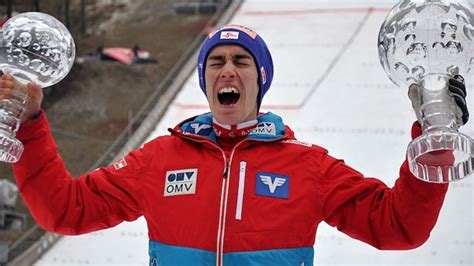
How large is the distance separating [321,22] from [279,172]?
321 inches

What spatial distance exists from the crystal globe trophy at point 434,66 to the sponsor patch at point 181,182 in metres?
0.53

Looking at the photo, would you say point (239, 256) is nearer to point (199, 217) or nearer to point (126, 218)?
point (199, 217)

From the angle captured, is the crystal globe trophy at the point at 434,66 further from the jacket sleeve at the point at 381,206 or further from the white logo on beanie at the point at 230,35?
the white logo on beanie at the point at 230,35

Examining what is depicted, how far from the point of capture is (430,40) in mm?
2014

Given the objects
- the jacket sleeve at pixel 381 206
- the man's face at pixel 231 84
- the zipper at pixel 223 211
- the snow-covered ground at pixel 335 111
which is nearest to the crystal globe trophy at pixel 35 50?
the man's face at pixel 231 84

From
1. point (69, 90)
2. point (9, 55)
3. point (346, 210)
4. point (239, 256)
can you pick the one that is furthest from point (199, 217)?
point (69, 90)

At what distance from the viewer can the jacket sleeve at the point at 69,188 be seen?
6.93 ft

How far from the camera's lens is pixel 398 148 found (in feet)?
20.9

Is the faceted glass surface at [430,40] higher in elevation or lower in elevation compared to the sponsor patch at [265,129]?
higher

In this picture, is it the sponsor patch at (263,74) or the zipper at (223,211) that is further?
the sponsor patch at (263,74)

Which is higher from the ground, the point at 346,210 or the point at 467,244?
the point at 346,210

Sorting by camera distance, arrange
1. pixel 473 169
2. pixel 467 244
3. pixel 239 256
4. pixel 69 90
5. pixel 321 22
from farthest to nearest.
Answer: pixel 321 22
pixel 69 90
pixel 467 244
pixel 239 256
pixel 473 169

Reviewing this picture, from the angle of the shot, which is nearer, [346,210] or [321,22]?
[346,210]

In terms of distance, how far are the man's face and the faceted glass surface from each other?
357 mm
